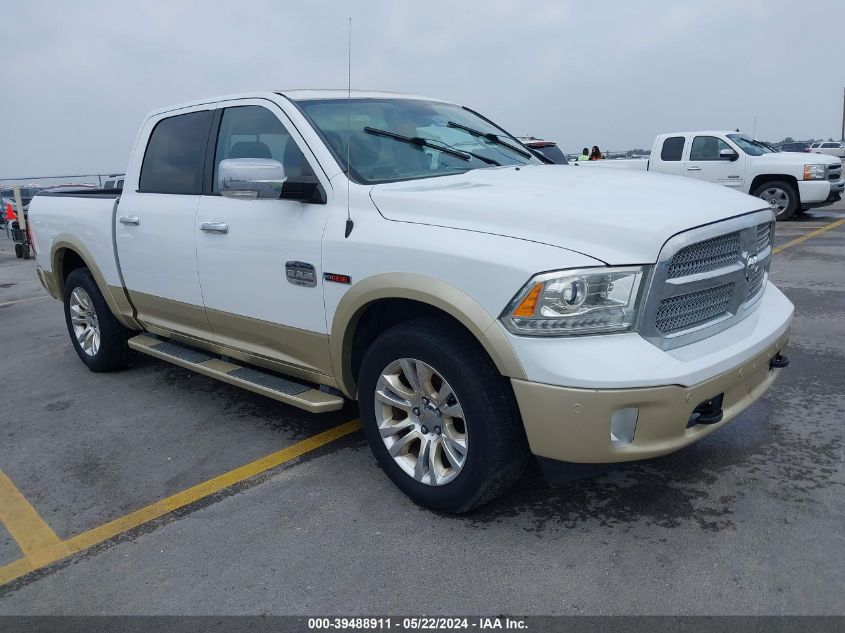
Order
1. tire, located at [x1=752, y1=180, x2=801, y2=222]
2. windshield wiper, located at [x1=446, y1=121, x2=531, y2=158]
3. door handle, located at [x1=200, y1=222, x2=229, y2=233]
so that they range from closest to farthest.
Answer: door handle, located at [x1=200, y1=222, x2=229, y2=233] < windshield wiper, located at [x1=446, y1=121, x2=531, y2=158] < tire, located at [x1=752, y1=180, x2=801, y2=222]

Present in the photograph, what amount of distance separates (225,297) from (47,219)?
104 inches

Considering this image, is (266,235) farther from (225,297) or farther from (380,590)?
(380,590)

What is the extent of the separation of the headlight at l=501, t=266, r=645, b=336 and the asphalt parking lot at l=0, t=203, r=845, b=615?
0.93 metres

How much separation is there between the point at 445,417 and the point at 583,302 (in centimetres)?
81

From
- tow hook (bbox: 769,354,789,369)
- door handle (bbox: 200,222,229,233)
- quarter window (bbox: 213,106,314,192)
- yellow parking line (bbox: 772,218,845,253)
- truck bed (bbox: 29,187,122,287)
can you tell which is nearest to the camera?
tow hook (bbox: 769,354,789,369)

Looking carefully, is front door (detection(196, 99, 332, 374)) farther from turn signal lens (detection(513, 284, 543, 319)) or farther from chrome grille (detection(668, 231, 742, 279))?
chrome grille (detection(668, 231, 742, 279))

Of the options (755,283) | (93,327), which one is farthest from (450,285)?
(93,327)

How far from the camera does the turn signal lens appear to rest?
8.75 ft

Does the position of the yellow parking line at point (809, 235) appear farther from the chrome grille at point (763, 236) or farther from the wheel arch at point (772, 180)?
the chrome grille at point (763, 236)

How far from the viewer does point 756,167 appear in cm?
1403

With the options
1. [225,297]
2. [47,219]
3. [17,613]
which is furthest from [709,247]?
[47,219]

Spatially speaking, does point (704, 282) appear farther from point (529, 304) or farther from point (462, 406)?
point (462, 406)

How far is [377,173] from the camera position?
3.60m

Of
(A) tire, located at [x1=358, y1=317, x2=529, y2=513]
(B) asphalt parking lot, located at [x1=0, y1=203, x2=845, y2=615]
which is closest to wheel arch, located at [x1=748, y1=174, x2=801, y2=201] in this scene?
(B) asphalt parking lot, located at [x1=0, y1=203, x2=845, y2=615]
